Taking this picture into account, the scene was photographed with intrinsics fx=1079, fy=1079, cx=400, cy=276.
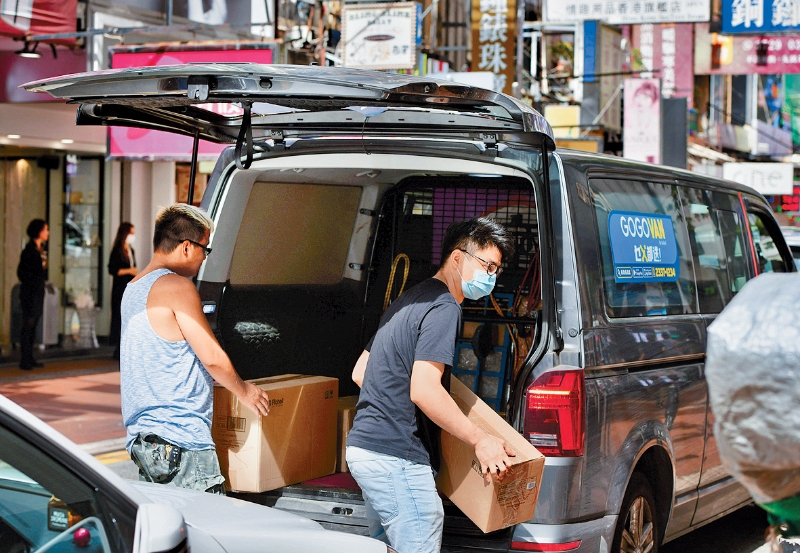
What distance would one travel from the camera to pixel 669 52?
77.7ft

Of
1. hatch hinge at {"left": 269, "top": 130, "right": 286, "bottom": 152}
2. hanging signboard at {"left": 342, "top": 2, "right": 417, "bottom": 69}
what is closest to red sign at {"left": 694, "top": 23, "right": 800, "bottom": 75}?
hanging signboard at {"left": 342, "top": 2, "right": 417, "bottom": 69}

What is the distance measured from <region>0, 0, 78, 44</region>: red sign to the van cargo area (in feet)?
22.3

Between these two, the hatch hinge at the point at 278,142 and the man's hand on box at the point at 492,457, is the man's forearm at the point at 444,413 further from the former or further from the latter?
the hatch hinge at the point at 278,142

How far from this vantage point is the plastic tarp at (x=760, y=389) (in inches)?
71.1

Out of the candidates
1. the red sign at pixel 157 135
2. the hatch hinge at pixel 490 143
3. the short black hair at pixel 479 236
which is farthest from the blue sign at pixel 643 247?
the red sign at pixel 157 135

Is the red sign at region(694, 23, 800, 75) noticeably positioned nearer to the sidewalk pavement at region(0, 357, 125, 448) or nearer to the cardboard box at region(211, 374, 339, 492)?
the sidewalk pavement at region(0, 357, 125, 448)

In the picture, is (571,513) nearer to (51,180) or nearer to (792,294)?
(792,294)

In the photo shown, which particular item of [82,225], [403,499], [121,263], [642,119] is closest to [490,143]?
[403,499]

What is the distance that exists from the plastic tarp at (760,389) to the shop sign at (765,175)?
86.3ft

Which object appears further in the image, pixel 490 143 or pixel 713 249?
pixel 713 249

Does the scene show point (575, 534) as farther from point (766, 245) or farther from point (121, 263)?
point (121, 263)

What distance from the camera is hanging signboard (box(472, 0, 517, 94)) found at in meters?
15.0

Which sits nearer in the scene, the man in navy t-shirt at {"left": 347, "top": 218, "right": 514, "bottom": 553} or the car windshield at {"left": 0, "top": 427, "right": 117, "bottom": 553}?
the car windshield at {"left": 0, "top": 427, "right": 117, "bottom": 553}

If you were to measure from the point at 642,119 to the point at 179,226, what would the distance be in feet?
48.9
